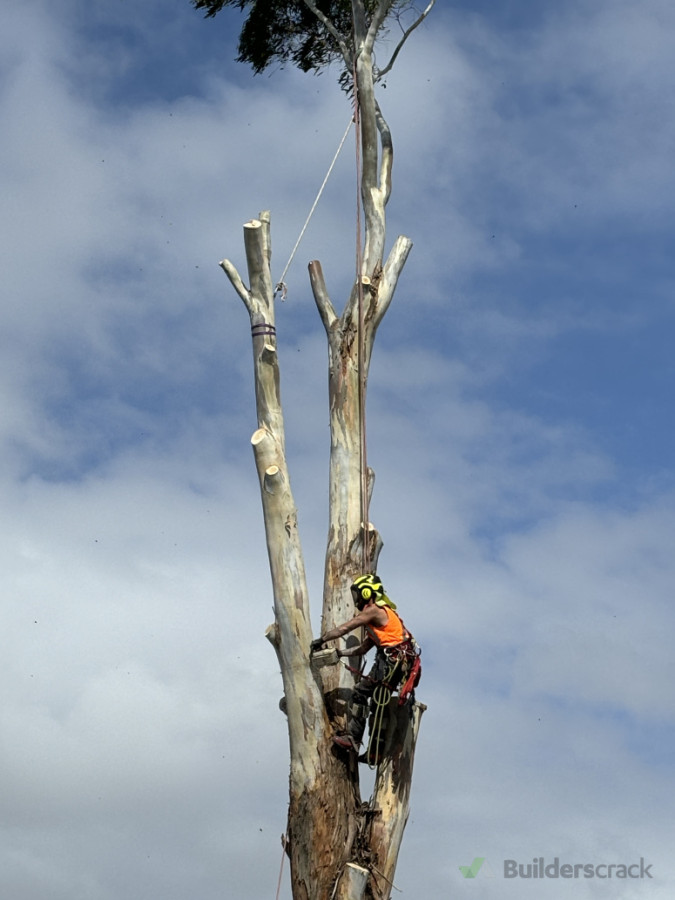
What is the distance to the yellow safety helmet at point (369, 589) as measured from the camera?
10.8 metres

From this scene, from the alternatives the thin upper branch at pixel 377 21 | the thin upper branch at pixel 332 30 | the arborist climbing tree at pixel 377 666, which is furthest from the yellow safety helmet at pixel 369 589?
the thin upper branch at pixel 332 30

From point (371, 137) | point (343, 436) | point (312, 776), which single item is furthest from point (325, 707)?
point (371, 137)

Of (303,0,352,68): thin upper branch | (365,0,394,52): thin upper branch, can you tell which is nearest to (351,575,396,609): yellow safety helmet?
Result: (365,0,394,52): thin upper branch

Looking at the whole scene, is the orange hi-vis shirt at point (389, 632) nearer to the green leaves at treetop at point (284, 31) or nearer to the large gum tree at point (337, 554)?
the large gum tree at point (337, 554)

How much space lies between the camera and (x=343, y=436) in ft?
38.9

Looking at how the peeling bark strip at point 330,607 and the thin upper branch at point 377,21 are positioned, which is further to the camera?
the thin upper branch at point 377,21

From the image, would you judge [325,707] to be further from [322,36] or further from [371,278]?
[322,36]

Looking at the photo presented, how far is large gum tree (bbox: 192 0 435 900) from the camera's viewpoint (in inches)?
417

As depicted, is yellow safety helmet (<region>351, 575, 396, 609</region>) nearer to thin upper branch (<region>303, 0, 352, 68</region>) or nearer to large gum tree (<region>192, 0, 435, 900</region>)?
large gum tree (<region>192, 0, 435, 900</region>)

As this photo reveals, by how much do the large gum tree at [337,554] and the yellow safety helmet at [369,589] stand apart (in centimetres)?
46

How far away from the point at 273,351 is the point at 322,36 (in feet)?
17.1

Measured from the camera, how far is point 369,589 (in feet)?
35.3

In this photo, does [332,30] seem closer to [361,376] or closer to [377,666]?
[361,376]

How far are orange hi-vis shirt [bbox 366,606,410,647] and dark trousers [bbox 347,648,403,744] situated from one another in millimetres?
82
